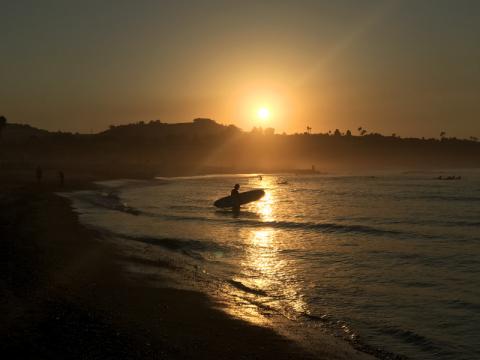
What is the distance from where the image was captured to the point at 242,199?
46.7m

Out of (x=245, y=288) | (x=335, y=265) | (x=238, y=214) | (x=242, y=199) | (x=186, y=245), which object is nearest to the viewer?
(x=245, y=288)

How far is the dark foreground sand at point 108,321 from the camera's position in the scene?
9016 millimetres

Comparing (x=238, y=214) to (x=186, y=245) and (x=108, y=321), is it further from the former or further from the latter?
(x=108, y=321)

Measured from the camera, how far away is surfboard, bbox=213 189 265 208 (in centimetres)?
4372

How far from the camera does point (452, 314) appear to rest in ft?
42.6

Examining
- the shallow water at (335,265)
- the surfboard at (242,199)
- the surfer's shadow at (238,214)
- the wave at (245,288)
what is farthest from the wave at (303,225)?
the wave at (245,288)

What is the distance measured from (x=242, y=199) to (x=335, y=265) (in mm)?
27518

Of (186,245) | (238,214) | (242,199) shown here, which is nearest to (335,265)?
(186,245)

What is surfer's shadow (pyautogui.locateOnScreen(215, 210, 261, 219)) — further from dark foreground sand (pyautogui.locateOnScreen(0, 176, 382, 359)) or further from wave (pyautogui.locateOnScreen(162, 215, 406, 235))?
dark foreground sand (pyautogui.locateOnScreen(0, 176, 382, 359))

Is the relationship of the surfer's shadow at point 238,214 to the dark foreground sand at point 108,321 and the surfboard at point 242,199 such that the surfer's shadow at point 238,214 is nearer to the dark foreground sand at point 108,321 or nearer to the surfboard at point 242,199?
the surfboard at point 242,199

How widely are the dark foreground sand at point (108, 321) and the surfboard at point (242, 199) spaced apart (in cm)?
2610

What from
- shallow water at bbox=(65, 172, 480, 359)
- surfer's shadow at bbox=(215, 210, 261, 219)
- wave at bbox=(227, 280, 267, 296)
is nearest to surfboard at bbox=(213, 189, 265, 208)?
surfer's shadow at bbox=(215, 210, 261, 219)

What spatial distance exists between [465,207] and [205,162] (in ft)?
509

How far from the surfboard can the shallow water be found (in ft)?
12.6
